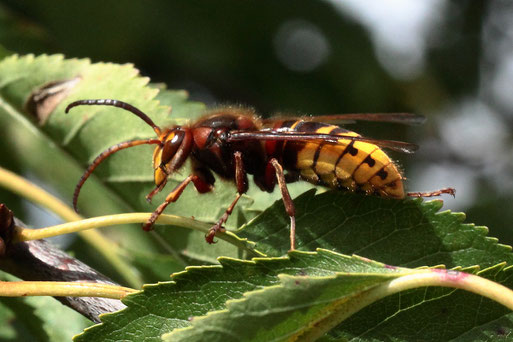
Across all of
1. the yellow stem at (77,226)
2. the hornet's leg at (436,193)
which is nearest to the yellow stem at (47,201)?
the yellow stem at (77,226)

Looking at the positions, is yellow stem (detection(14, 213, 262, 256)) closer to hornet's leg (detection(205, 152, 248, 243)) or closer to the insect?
the insect

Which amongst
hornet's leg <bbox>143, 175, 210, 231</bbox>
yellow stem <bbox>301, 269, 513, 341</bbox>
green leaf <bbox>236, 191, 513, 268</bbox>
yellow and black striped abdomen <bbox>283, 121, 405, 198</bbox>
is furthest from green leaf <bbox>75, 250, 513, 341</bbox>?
yellow and black striped abdomen <bbox>283, 121, 405, 198</bbox>

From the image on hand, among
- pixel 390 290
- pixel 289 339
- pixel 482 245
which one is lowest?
pixel 289 339

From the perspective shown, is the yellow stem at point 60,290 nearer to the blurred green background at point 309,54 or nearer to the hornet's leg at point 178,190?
the hornet's leg at point 178,190

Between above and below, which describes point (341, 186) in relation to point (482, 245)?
above

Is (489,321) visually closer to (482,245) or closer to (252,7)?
(482,245)

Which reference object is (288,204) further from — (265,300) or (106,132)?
(106,132)

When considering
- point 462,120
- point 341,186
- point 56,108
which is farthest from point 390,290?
point 462,120
